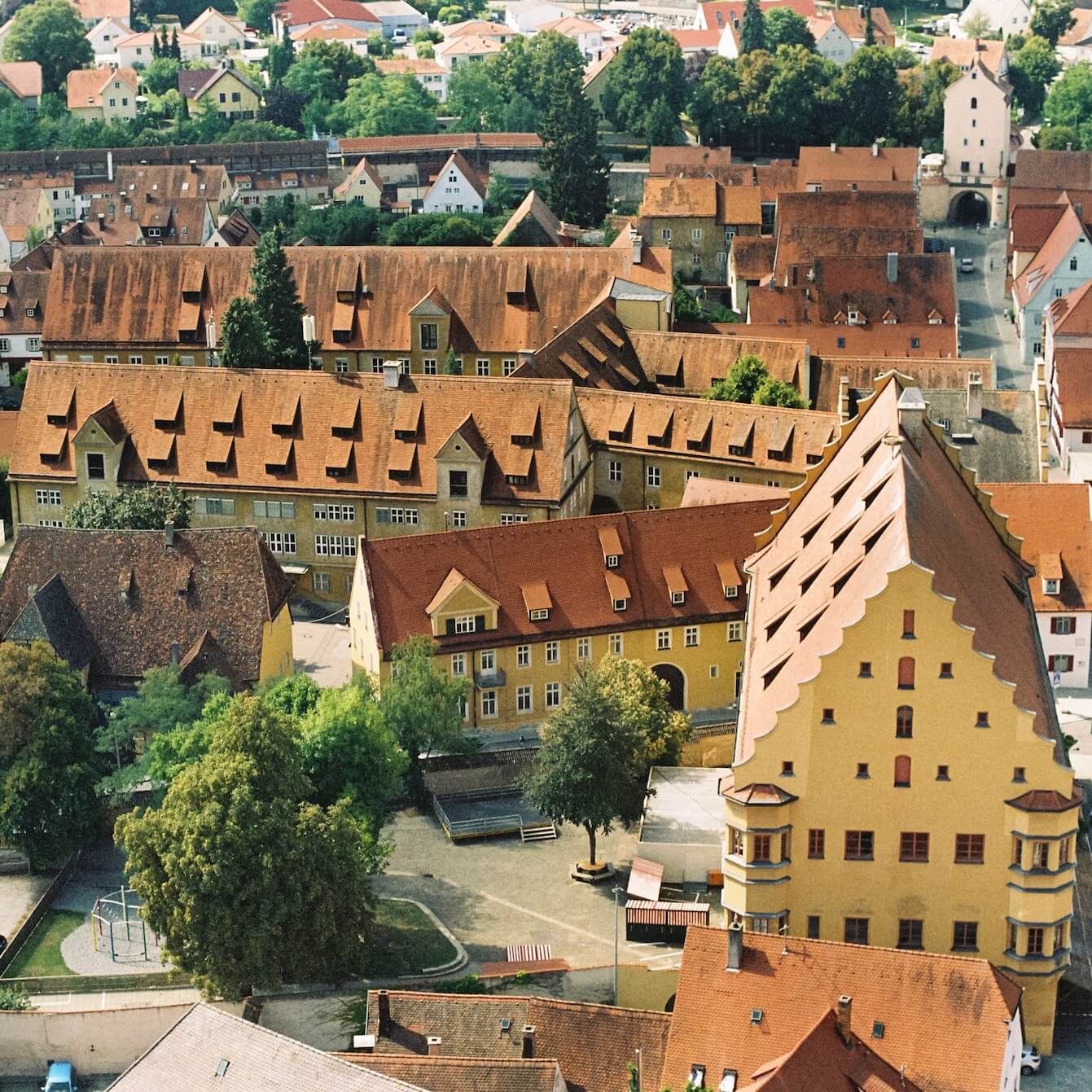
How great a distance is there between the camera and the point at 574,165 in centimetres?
18925

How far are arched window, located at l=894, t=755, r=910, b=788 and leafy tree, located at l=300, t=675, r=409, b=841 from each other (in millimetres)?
19656

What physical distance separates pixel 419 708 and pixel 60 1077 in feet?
74.6

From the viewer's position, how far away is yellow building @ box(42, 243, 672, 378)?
14225 centimetres

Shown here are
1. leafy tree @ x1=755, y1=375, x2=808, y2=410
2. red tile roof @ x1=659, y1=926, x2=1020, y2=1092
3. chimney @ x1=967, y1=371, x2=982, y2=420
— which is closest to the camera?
red tile roof @ x1=659, y1=926, x2=1020, y2=1092

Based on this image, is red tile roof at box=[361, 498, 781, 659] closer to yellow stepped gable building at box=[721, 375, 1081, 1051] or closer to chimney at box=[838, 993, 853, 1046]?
yellow stepped gable building at box=[721, 375, 1081, 1051]

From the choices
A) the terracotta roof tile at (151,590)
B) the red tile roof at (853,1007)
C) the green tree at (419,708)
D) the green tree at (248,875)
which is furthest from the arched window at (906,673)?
the terracotta roof tile at (151,590)

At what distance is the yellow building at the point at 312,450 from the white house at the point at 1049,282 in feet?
162

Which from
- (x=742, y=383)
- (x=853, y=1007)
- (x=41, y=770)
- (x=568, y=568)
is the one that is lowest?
(x=853, y=1007)

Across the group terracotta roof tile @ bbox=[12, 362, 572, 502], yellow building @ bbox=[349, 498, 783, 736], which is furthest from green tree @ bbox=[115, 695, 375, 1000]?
terracotta roof tile @ bbox=[12, 362, 572, 502]

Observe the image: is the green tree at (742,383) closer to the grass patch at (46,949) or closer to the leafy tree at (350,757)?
the leafy tree at (350,757)

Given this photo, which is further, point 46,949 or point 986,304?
point 986,304

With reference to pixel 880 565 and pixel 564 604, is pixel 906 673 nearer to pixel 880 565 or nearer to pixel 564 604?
pixel 880 565

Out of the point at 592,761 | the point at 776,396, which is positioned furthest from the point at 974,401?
the point at 592,761

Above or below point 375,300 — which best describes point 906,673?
below
